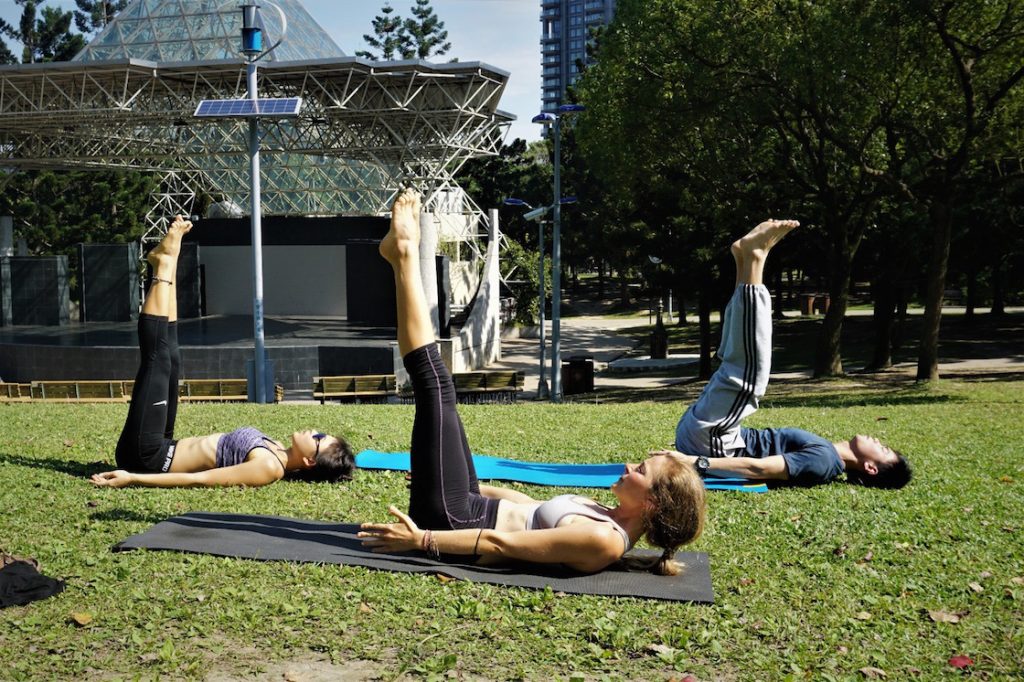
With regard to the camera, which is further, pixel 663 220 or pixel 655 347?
pixel 655 347

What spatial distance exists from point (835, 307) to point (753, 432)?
17723 millimetres

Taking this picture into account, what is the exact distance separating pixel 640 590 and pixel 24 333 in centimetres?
3521

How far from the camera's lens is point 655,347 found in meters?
39.1

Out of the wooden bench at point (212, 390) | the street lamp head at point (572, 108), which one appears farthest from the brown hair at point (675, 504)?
the street lamp head at point (572, 108)

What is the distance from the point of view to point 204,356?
28.0 m

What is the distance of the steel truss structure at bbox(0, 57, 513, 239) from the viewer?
35625mm

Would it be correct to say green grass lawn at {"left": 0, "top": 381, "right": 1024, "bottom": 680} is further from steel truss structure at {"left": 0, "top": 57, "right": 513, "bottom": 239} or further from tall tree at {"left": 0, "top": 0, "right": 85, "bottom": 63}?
tall tree at {"left": 0, "top": 0, "right": 85, "bottom": 63}

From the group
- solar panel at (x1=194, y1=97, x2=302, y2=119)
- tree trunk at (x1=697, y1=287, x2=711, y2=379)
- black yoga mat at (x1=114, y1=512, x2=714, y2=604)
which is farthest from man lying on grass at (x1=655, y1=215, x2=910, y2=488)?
tree trunk at (x1=697, y1=287, x2=711, y2=379)

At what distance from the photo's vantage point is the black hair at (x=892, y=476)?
284 inches

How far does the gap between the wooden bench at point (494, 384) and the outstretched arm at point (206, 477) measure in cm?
1631

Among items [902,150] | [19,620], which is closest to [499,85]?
[902,150]

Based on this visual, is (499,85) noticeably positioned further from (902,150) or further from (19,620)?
(19,620)

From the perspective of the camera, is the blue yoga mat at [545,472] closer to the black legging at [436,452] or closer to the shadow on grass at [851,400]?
the black legging at [436,452]

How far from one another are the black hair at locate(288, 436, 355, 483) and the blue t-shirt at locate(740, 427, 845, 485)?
3.09 metres
